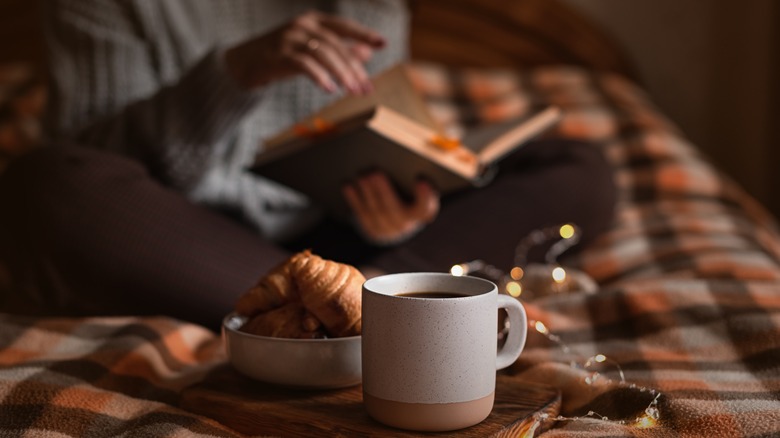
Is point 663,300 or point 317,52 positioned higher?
point 317,52

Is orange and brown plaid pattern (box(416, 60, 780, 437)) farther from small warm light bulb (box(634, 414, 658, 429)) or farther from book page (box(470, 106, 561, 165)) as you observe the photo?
book page (box(470, 106, 561, 165))

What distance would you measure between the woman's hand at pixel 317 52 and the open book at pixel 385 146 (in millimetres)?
39

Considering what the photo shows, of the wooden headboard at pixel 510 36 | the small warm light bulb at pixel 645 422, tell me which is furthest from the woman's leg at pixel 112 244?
the wooden headboard at pixel 510 36

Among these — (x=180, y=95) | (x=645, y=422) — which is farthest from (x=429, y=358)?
(x=180, y=95)

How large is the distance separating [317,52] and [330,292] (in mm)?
402

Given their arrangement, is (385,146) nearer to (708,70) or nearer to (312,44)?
→ (312,44)

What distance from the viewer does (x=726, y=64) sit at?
2035 millimetres

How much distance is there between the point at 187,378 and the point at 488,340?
0.30 metres

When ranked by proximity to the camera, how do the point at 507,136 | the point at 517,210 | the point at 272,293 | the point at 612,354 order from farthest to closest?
the point at 517,210 < the point at 507,136 < the point at 612,354 < the point at 272,293

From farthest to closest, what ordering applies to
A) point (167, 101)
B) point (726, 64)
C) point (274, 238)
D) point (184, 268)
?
point (726, 64), point (274, 238), point (167, 101), point (184, 268)

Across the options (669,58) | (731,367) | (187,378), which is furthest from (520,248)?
(669,58)

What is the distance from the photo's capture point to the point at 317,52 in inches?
33.4

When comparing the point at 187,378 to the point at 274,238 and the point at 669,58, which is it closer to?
the point at 274,238

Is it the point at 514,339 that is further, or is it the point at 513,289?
the point at 513,289
